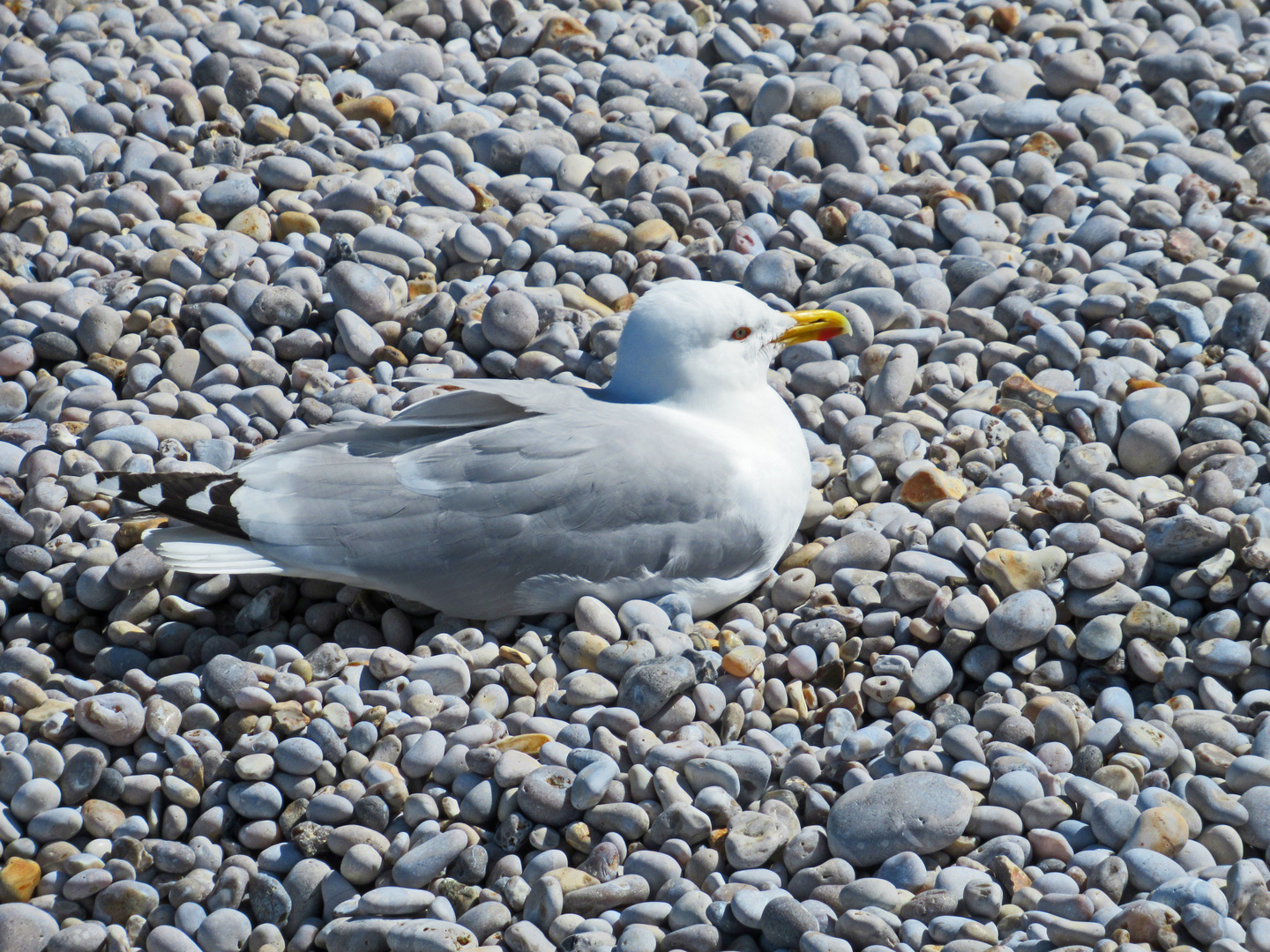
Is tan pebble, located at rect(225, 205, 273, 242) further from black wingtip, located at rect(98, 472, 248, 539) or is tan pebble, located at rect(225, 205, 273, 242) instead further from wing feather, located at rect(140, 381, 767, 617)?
black wingtip, located at rect(98, 472, 248, 539)

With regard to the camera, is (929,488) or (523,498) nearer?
(523,498)

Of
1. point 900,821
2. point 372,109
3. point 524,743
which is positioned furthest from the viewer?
point 372,109

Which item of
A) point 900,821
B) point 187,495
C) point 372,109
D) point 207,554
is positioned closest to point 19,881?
point 207,554

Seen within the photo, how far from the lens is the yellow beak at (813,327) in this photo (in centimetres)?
362

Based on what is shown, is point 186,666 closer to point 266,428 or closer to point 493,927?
point 266,428

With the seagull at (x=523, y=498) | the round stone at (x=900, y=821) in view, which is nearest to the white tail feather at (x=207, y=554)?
the seagull at (x=523, y=498)

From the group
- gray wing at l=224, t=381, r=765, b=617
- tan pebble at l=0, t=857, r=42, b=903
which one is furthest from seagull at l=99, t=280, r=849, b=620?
tan pebble at l=0, t=857, r=42, b=903

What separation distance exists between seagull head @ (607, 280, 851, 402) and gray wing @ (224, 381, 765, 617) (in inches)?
7.0

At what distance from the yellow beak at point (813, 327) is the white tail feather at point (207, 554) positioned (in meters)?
1.51

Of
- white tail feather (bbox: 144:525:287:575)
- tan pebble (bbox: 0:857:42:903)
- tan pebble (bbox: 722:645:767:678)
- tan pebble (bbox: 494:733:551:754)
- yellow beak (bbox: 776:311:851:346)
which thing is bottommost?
tan pebble (bbox: 0:857:42:903)

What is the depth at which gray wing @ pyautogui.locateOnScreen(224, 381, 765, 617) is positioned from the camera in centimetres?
312

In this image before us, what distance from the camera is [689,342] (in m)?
3.45

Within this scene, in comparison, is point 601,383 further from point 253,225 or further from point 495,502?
point 253,225

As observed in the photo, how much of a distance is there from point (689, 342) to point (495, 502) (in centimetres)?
71
